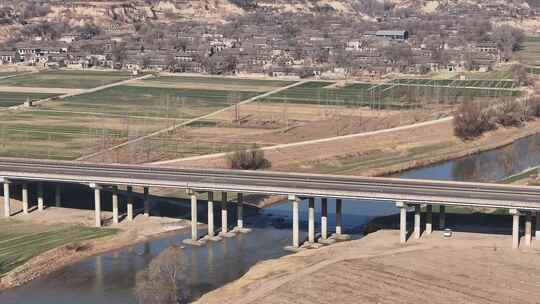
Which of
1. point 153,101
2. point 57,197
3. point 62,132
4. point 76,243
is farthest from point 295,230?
point 153,101

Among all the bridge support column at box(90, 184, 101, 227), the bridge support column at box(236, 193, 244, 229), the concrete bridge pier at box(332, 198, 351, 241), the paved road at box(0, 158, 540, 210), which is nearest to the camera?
the paved road at box(0, 158, 540, 210)

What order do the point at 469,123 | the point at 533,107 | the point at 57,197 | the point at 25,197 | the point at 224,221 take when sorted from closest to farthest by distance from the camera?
the point at 224,221 → the point at 25,197 → the point at 57,197 → the point at 469,123 → the point at 533,107

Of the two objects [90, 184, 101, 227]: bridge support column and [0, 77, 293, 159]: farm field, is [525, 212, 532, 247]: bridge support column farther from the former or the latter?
[0, 77, 293, 159]: farm field

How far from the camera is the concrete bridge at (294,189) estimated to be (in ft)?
250

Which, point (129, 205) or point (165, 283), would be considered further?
point (129, 205)

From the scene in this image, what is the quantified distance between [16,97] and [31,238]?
275 ft

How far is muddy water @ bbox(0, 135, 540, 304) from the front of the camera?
6856 centimetres

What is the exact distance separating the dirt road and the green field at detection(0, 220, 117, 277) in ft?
52.9

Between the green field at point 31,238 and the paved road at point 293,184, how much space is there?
14.2 ft

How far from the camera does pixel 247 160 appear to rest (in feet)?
348

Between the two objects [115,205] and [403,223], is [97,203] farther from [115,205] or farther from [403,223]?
[403,223]

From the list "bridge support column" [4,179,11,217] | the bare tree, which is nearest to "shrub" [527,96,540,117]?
"bridge support column" [4,179,11,217]

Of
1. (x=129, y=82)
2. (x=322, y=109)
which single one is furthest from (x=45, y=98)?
(x=322, y=109)

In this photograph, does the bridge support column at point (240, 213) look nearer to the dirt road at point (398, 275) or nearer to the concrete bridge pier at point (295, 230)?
the concrete bridge pier at point (295, 230)
